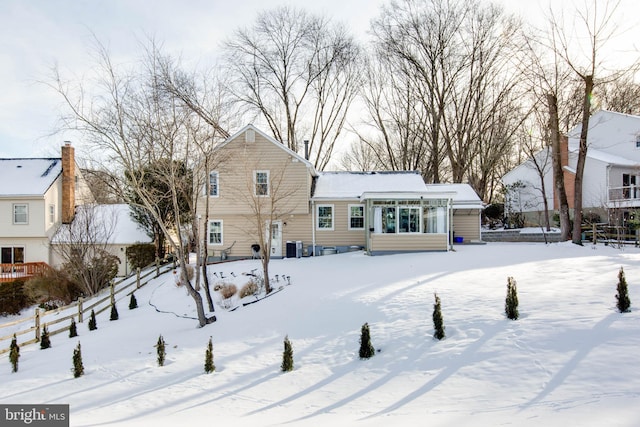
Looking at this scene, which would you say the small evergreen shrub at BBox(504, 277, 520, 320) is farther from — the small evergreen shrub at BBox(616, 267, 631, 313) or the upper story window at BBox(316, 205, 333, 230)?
the upper story window at BBox(316, 205, 333, 230)

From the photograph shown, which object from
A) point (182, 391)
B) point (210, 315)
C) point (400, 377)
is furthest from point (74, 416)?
point (210, 315)

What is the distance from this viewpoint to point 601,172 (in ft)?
84.5

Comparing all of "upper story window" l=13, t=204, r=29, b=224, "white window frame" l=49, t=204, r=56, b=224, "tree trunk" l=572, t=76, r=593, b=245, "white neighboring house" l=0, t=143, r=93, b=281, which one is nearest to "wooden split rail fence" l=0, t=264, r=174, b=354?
"white neighboring house" l=0, t=143, r=93, b=281

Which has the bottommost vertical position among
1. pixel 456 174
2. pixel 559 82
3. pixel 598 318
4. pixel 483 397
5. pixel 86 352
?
pixel 86 352

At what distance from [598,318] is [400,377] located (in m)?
4.16

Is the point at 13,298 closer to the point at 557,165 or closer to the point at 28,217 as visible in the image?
the point at 28,217

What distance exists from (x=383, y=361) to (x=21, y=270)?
22326 mm

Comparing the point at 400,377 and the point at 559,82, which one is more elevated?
the point at 559,82

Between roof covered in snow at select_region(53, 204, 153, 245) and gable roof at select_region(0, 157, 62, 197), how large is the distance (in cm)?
270

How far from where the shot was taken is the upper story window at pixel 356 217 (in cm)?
2102

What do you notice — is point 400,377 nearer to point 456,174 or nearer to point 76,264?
point 76,264

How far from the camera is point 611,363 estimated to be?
5.69m

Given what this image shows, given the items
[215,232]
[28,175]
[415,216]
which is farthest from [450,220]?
[28,175]

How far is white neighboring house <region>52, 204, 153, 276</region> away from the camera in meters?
19.6
